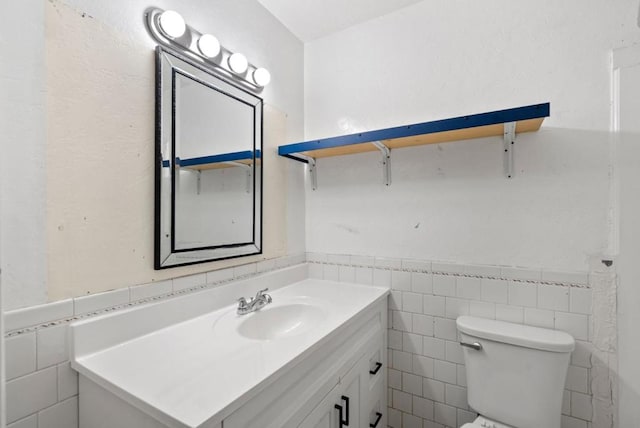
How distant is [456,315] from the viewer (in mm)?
1449

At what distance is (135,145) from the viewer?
1018 millimetres

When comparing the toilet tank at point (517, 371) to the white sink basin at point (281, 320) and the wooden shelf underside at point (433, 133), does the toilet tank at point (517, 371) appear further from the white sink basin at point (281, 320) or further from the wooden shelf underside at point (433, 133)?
the wooden shelf underside at point (433, 133)

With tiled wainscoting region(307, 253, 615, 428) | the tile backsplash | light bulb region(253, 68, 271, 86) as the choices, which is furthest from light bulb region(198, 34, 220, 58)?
tiled wainscoting region(307, 253, 615, 428)

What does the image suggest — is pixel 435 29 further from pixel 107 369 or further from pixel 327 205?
pixel 107 369

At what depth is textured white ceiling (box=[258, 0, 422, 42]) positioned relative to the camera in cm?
157

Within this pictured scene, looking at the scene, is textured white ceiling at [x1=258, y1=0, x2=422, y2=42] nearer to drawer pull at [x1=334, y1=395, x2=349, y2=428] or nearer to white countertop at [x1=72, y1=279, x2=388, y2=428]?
white countertop at [x1=72, y1=279, x2=388, y2=428]

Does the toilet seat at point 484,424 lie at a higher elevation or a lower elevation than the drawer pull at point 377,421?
higher

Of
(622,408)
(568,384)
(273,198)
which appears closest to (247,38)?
(273,198)

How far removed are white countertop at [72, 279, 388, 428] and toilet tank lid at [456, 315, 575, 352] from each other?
535 mm

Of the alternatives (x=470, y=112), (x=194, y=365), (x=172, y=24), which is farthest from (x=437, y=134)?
(x=194, y=365)

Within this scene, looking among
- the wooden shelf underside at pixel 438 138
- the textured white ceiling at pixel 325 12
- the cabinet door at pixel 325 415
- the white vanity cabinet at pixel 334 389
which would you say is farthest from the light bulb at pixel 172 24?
the cabinet door at pixel 325 415

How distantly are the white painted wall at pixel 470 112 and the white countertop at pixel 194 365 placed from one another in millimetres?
659

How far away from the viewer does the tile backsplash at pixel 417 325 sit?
0.79 metres

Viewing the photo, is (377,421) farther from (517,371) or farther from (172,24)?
(172,24)
